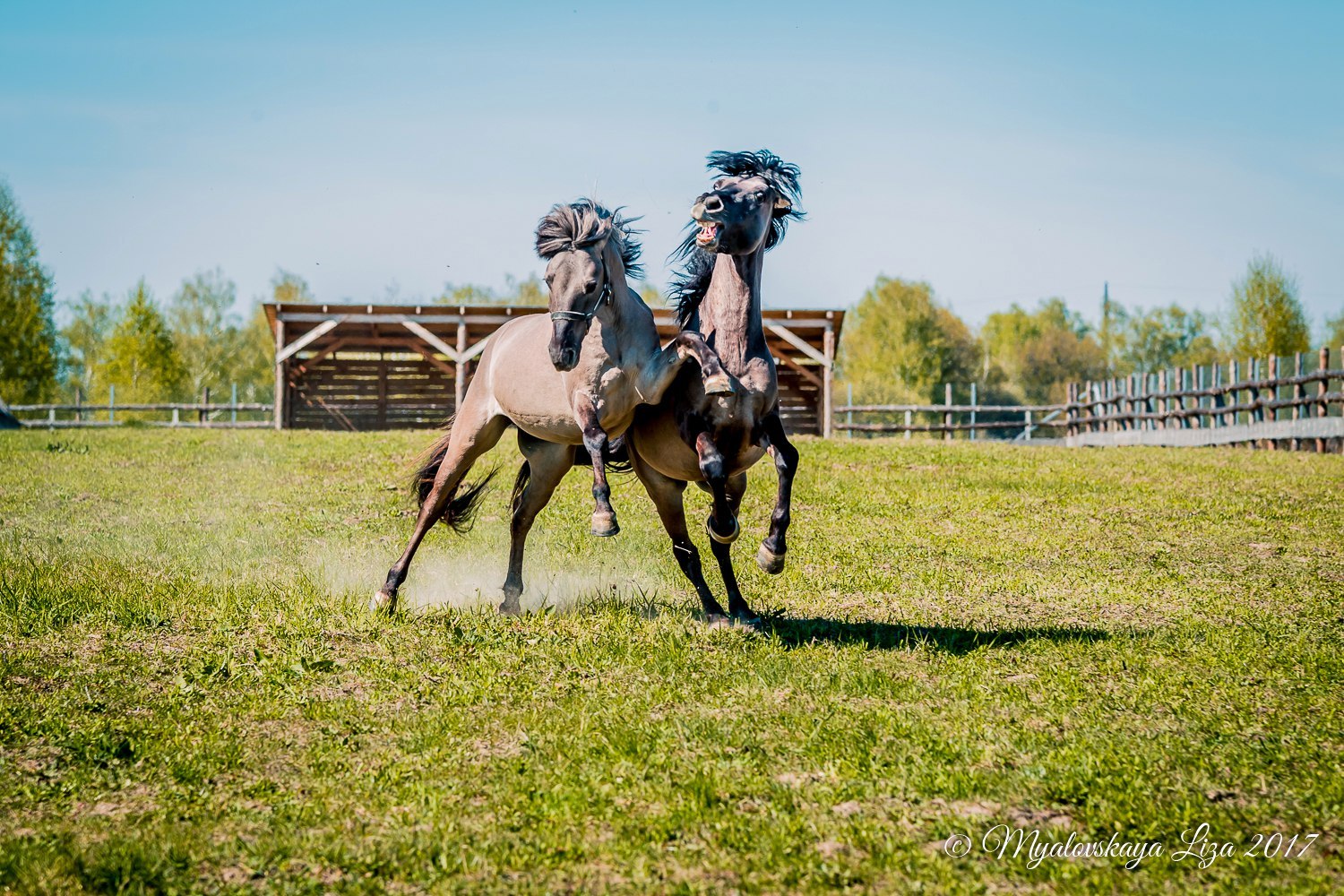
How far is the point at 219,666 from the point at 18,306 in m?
45.3

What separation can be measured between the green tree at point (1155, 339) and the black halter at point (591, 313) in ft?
274

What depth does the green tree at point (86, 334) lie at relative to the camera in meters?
68.3

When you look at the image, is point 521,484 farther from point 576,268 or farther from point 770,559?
point 770,559

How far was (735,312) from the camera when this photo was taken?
6820mm

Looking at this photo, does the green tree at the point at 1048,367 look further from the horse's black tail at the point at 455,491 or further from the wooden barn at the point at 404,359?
the horse's black tail at the point at 455,491

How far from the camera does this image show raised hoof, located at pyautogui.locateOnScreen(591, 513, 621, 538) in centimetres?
655

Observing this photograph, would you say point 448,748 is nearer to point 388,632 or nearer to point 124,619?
point 388,632

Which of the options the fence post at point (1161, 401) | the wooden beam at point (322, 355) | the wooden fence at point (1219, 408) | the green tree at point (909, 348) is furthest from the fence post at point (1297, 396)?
the green tree at point (909, 348)

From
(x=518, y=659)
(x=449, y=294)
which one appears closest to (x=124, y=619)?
(x=518, y=659)

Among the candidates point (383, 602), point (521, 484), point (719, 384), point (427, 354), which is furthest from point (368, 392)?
point (719, 384)

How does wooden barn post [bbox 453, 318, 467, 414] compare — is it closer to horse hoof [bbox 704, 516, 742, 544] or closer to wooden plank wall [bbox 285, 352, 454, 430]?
wooden plank wall [bbox 285, 352, 454, 430]

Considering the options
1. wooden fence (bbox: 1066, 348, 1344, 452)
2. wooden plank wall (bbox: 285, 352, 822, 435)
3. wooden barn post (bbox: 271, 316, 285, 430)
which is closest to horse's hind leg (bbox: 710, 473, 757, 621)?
wooden fence (bbox: 1066, 348, 1344, 452)

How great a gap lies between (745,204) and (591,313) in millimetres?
1125

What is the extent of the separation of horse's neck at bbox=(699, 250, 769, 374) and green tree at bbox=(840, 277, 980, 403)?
2076 inches
